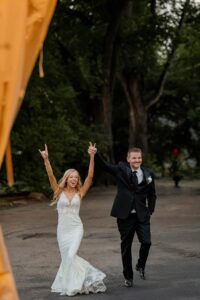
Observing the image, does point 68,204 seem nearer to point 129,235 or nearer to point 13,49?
point 129,235

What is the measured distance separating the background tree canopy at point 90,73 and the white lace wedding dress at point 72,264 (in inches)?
776

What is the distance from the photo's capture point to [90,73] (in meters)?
42.9

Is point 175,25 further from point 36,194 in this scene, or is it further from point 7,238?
point 7,238

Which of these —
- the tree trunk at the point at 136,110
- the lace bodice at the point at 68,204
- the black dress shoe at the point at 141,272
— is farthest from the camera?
the tree trunk at the point at 136,110

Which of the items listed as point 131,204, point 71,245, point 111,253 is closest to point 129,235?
point 131,204

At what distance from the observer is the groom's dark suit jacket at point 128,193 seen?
9289mm

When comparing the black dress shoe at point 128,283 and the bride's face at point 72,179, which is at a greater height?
the bride's face at point 72,179

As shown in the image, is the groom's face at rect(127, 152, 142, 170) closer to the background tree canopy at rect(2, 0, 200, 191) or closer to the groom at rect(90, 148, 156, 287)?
the groom at rect(90, 148, 156, 287)

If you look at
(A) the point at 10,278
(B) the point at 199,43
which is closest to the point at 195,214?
(A) the point at 10,278

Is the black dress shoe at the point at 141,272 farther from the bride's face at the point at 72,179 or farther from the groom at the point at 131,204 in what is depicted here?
the bride's face at the point at 72,179

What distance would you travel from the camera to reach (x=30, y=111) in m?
30.9

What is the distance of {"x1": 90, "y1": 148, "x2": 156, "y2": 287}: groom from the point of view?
9250mm

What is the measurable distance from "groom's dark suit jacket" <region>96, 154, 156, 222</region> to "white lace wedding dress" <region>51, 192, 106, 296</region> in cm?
59

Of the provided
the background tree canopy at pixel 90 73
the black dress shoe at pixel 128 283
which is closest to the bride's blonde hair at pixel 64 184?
the black dress shoe at pixel 128 283
